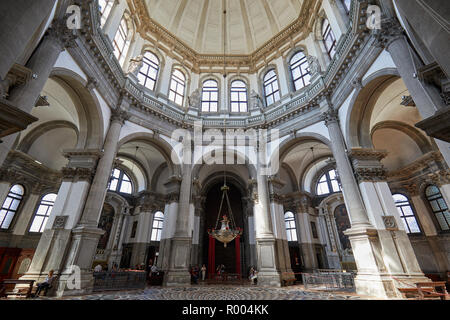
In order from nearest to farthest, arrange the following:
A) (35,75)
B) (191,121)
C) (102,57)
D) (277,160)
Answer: (35,75) → (102,57) → (277,160) → (191,121)

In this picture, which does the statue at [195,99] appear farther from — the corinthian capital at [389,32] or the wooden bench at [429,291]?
Answer: the wooden bench at [429,291]

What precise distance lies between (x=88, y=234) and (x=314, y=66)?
14.8 meters

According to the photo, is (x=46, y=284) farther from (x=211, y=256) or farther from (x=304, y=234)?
(x=304, y=234)

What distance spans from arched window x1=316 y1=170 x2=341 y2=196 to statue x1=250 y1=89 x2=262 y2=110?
8.41 m

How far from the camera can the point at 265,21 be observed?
17.8 meters

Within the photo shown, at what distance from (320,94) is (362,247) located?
7.91 m

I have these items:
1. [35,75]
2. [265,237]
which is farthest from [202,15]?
[265,237]

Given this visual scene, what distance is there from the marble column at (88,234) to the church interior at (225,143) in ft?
0.22

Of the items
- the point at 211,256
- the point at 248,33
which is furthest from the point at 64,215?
the point at 248,33

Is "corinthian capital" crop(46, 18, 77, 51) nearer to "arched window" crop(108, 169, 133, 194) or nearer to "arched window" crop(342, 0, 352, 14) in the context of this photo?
"arched window" crop(108, 169, 133, 194)

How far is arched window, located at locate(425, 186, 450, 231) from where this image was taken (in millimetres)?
11973

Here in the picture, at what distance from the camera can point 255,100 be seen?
52.4 feet

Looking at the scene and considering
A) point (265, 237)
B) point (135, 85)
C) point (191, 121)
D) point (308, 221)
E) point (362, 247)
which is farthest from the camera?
point (308, 221)

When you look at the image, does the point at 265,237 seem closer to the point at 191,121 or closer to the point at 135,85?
the point at 191,121
